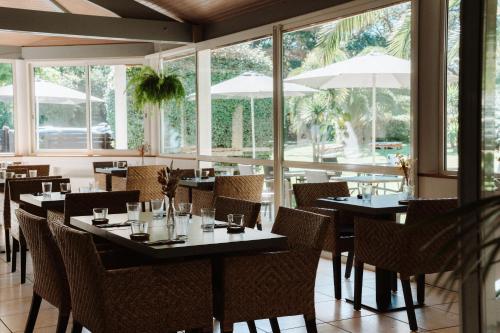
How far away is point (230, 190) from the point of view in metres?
6.86

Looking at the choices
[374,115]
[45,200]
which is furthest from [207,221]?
[374,115]

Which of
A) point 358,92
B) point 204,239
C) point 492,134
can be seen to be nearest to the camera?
point 492,134

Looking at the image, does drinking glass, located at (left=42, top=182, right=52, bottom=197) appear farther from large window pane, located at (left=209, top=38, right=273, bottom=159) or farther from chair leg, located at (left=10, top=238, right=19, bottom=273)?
large window pane, located at (left=209, top=38, right=273, bottom=159)

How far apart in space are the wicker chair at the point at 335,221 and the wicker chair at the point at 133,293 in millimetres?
2128

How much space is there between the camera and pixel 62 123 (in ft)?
38.6

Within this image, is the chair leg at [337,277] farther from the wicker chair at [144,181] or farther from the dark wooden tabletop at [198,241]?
the wicker chair at [144,181]

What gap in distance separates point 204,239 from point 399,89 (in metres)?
3.43

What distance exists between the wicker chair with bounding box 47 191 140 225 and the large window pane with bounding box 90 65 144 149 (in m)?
6.11

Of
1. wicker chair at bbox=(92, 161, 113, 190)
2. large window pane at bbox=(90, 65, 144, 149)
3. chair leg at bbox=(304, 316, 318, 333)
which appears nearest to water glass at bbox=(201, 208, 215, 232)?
chair leg at bbox=(304, 316, 318, 333)

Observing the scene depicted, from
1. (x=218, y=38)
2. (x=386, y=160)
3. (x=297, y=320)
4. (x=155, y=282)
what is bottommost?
(x=297, y=320)

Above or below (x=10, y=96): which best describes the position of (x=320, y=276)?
below

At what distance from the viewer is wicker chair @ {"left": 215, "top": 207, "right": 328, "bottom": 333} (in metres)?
3.29

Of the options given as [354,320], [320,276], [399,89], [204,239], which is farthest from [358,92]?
[204,239]

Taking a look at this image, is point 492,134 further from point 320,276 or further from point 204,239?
point 320,276
